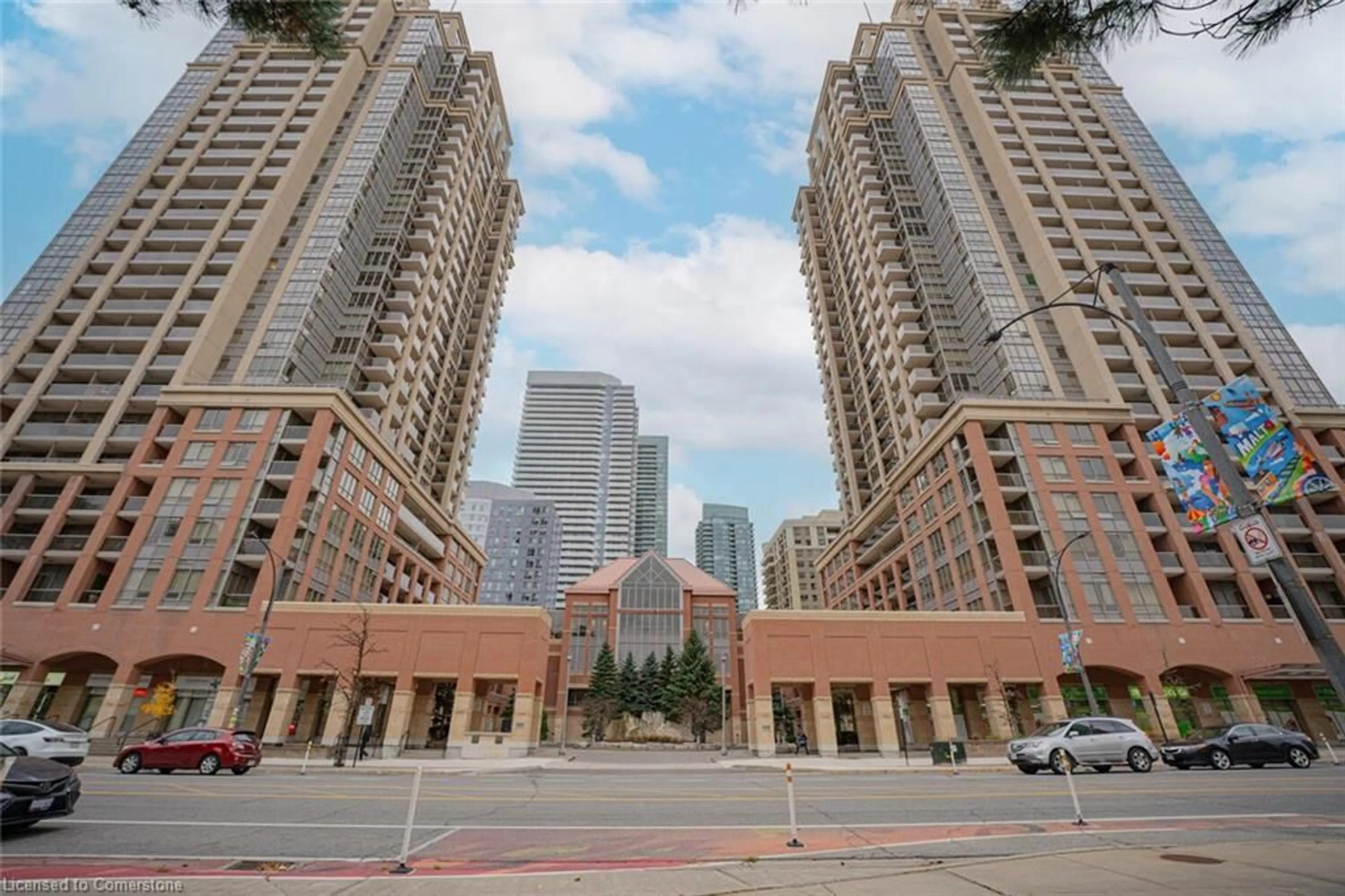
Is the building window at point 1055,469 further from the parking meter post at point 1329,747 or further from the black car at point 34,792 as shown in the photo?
the black car at point 34,792

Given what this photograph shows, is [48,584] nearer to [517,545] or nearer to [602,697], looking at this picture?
[602,697]

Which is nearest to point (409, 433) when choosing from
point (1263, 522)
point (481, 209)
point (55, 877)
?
point (481, 209)

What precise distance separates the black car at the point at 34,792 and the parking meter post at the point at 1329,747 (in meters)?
37.7

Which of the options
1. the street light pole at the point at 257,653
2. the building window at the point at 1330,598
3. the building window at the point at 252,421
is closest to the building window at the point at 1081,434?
the building window at the point at 1330,598

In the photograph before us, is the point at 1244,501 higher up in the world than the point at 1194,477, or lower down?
lower down

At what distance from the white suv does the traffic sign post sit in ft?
85.4

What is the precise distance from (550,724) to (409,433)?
33.8m

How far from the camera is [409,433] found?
58.7 meters

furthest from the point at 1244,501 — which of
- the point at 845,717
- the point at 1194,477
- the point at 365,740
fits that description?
the point at 845,717

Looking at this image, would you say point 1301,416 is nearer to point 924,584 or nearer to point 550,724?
point 924,584

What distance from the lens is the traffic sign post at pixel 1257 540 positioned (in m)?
6.99

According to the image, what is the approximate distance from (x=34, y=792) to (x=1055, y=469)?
5133 cm

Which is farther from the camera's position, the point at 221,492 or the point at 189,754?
the point at 221,492

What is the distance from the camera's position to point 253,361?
47.5m
